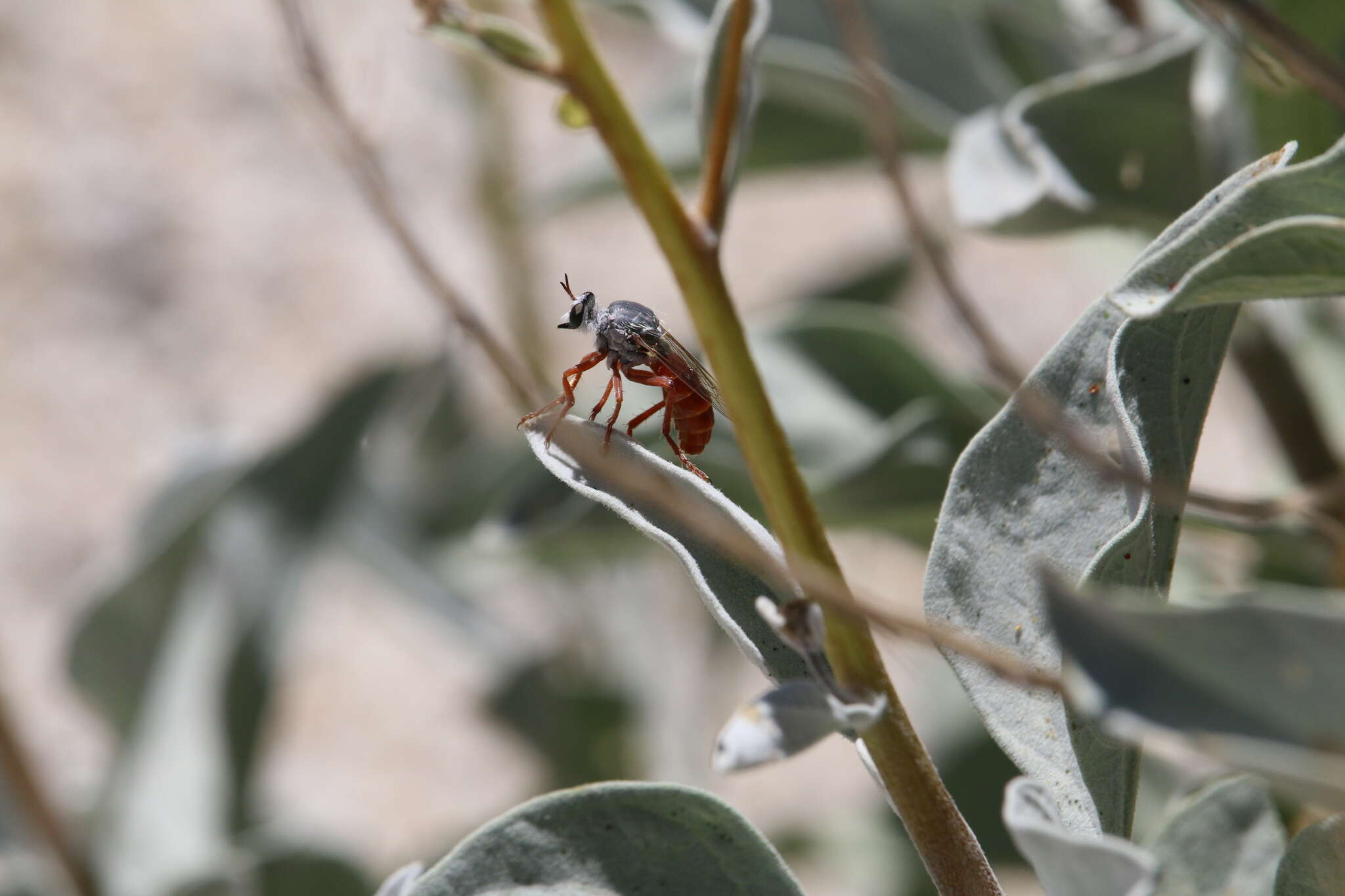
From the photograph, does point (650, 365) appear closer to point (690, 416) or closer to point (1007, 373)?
point (690, 416)

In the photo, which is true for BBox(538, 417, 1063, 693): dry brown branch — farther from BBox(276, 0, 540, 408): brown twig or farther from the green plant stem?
BBox(276, 0, 540, 408): brown twig

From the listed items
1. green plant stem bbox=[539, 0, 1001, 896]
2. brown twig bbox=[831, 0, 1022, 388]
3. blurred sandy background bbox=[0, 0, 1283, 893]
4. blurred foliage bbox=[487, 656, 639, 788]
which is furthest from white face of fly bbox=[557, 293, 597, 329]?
blurred sandy background bbox=[0, 0, 1283, 893]

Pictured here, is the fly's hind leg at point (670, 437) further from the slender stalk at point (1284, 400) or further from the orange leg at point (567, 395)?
the slender stalk at point (1284, 400)

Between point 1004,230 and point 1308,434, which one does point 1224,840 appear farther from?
point 1308,434

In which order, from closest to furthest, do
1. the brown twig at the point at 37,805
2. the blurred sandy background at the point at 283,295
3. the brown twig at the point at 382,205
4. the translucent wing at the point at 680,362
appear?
the brown twig at the point at 382,205, the translucent wing at the point at 680,362, the brown twig at the point at 37,805, the blurred sandy background at the point at 283,295


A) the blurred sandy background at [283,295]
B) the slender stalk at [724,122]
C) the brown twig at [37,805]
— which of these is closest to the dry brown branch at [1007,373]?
the slender stalk at [724,122]

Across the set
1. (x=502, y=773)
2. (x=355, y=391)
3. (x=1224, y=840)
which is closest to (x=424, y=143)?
(x=502, y=773)
